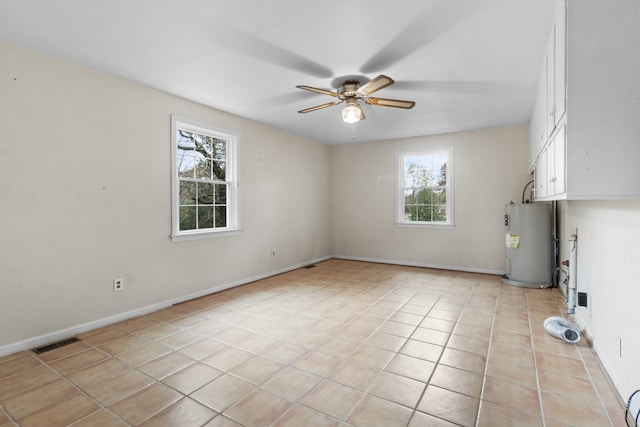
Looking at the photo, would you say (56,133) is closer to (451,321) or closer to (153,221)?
(153,221)

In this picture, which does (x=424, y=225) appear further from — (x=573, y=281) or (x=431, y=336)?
(x=431, y=336)

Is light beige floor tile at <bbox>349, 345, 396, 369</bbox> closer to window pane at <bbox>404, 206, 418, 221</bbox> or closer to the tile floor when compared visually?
the tile floor

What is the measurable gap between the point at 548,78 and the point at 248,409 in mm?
3255

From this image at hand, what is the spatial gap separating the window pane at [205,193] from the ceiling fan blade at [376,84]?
2.39m

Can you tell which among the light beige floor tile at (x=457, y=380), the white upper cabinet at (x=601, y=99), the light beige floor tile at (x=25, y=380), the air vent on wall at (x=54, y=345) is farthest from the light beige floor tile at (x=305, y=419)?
the air vent on wall at (x=54, y=345)

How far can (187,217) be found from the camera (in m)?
4.00

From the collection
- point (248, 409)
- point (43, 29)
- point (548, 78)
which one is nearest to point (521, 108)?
point (548, 78)

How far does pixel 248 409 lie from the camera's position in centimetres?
184

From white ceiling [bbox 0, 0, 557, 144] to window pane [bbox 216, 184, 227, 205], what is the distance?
1.18 m

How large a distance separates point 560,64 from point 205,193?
3892 mm

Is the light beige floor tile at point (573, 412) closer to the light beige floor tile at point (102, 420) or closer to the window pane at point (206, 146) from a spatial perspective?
the light beige floor tile at point (102, 420)

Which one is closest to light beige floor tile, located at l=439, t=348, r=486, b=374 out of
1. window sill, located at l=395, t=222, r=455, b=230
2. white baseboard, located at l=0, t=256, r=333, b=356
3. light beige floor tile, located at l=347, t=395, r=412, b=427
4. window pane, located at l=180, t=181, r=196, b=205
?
light beige floor tile, located at l=347, t=395, r=412, b=427

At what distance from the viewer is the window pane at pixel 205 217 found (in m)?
4.18

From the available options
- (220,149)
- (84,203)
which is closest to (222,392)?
(84,203)
